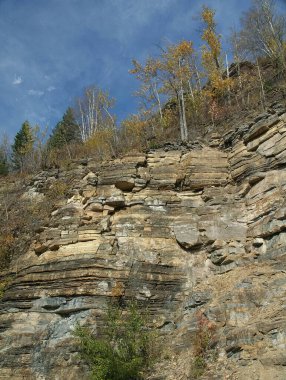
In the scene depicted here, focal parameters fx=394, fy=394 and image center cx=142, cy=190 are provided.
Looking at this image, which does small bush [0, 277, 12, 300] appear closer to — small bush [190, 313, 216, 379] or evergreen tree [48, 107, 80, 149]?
small bush [190, 313, 216, 379]

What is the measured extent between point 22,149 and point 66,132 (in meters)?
8.22

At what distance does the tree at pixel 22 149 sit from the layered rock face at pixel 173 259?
1016 cm

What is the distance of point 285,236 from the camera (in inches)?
475

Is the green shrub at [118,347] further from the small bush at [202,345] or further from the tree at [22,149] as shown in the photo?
the tree at [22,149]

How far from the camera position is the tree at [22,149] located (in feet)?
85.4

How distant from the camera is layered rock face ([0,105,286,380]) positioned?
10.8 metres

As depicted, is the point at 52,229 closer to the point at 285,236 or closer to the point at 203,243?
the point at 203,243

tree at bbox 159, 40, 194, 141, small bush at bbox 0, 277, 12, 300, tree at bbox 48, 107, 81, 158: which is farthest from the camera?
tree at bbox 48, 107, 81, 158

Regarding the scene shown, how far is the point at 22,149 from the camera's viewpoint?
87.9ft

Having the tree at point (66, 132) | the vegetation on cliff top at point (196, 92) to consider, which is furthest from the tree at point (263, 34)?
the tree at point (66, 132)

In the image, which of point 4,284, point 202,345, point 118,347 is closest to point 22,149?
point 4,284

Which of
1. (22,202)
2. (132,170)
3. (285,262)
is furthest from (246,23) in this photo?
(285,262)

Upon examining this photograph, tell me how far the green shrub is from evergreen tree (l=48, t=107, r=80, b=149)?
20.8 metres

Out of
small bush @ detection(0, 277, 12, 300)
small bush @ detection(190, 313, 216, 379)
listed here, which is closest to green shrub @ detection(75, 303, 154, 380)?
small bush @ detection(190, 313, 216, 379)
